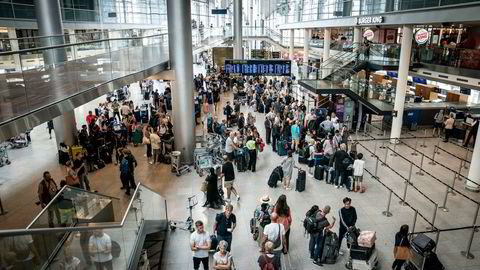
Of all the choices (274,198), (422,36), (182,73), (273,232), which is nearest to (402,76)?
(422,36)

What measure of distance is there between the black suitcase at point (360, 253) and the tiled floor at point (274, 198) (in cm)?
59

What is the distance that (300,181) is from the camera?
12.1 m

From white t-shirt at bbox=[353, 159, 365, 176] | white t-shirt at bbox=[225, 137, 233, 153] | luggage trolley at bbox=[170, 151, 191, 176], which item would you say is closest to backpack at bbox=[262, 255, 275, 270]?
white t-shirt at bbox=[353, 159, 365, 176]

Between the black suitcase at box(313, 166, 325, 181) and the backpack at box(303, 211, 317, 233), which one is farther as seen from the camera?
the black suitcase at box(313, 166, 325, 181)

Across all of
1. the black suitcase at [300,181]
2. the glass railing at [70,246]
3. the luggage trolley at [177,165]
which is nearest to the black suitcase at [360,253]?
the black suitcase at [300,181]

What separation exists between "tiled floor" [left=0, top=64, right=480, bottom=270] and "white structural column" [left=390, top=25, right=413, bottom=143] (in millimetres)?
1866

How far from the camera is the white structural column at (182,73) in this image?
1395 centimetres

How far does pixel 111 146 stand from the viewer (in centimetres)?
1531

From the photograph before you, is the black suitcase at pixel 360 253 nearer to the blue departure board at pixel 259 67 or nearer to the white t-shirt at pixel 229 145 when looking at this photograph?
the white t-shirt at pixel 229 145

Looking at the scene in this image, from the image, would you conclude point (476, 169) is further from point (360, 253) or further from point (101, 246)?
point (101, 246)

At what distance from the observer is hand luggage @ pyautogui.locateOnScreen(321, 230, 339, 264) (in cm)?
824

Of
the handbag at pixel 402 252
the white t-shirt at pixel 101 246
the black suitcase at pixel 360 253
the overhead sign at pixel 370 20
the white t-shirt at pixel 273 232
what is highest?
the overhead sign at pixel 370 20

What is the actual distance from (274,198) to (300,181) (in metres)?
1.08

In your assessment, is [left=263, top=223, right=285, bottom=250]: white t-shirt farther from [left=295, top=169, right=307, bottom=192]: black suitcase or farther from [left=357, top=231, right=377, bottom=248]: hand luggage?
[left=295, top=169, right=307, bottom=192]: black suitcase
